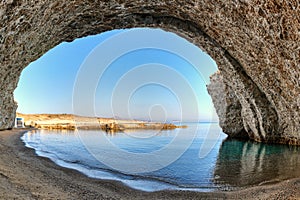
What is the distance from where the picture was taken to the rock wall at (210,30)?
9242mm

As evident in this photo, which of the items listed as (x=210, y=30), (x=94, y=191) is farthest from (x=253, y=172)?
(x=210, y=30)

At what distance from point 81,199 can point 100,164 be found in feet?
21.6

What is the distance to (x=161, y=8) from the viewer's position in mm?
13375

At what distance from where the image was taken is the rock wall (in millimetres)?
9242

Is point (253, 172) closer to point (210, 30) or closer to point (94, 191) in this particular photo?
point (94, 191)

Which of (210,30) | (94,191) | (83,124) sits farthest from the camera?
(83,124)

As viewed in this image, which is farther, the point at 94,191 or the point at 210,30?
the point at 210,30

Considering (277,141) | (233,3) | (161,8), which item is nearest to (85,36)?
(161,8)

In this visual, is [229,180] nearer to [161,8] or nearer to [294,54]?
[294,54]

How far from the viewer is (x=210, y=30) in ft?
49.8

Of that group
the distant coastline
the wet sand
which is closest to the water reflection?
the wet sand

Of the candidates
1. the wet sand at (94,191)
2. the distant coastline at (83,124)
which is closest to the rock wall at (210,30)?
the wet sand at (94,191)

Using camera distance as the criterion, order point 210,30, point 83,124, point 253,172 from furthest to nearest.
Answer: point 83,124 < point 210,30 < point 253,172

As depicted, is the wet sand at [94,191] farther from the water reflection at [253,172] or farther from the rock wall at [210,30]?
the rock wall at [210,30]
